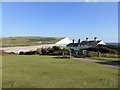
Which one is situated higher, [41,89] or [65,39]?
[65,39]

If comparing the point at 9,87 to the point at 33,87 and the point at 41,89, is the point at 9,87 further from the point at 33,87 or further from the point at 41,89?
the point at 41,89

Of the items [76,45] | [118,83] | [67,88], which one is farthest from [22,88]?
[76,45]

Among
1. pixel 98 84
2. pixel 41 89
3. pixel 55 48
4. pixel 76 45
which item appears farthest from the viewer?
pixel 76 45

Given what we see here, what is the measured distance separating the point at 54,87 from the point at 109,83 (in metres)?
1.67

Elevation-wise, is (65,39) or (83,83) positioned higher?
(65,39)

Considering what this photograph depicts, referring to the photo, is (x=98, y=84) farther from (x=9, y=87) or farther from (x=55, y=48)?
(x=55, y=48)

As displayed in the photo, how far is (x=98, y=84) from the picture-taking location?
151 inches

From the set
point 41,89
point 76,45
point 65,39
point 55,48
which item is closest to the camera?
point 41,89

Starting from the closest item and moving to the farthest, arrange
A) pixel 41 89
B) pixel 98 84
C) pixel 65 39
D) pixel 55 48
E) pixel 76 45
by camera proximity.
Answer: pixel 41 89 < pixel 98 84 < pixel 55 48 < pixel 76 45 < pixel 65 39

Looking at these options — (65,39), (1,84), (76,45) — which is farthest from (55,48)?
(65,39)

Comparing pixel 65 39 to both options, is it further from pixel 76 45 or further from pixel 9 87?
pixel 9 87

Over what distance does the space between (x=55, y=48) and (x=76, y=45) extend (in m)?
12.7

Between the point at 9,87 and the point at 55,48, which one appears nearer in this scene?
the point at 9,87

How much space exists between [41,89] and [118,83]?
2.28 meters
